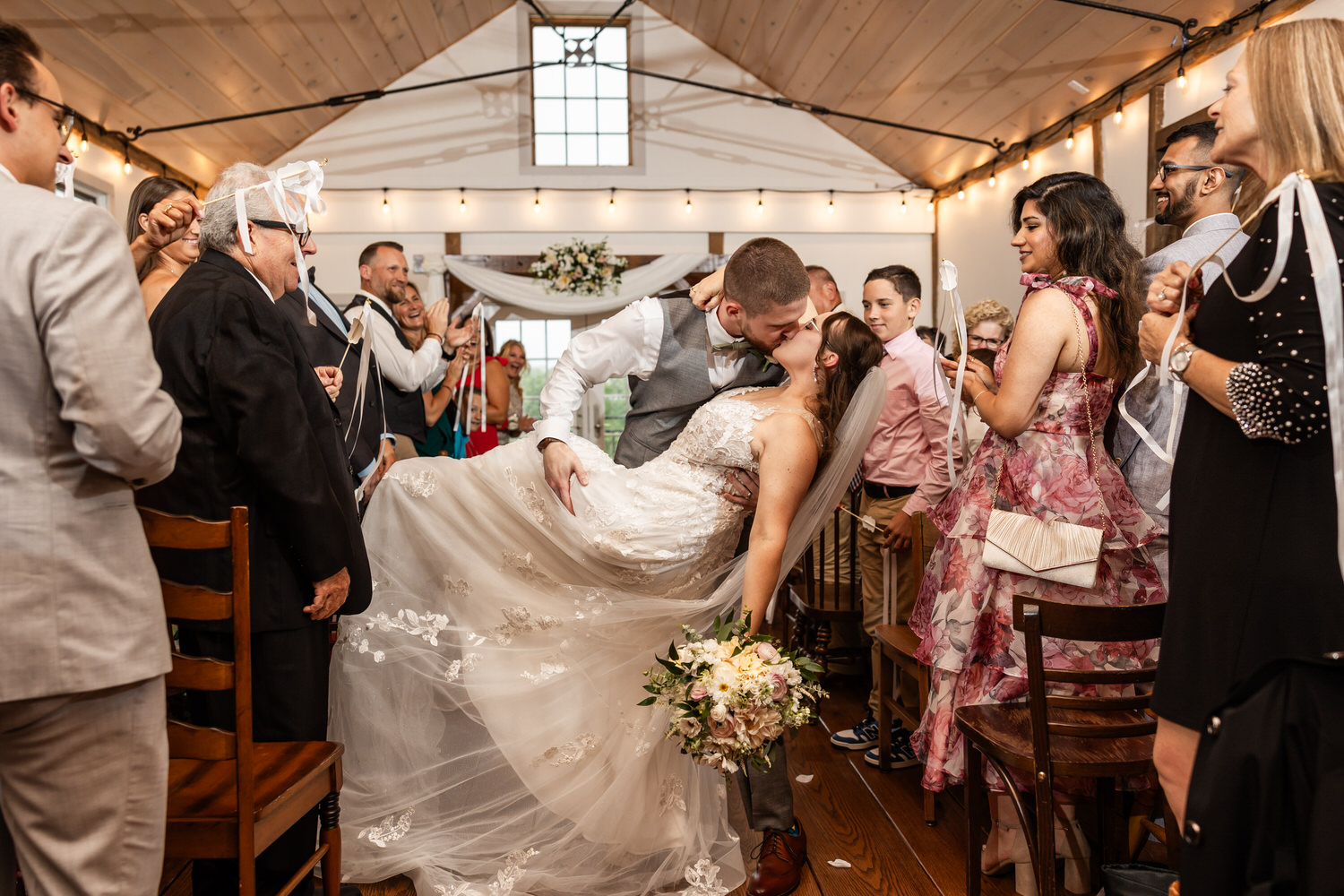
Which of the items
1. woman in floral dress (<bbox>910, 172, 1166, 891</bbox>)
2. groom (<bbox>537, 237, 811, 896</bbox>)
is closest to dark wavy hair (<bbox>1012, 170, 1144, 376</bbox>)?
woman in floral dress (<bbox>910, 172, 1166, 891</bbox>)

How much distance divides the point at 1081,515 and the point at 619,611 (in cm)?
124

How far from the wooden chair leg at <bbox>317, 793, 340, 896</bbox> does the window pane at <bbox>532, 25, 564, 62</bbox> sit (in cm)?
889

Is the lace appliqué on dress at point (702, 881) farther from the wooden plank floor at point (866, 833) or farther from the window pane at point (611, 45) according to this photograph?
the window pane at point (611, 45)

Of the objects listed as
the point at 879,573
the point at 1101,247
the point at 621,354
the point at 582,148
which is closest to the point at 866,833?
the point at 879,573

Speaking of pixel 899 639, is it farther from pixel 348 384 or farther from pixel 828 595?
pixel 348 384

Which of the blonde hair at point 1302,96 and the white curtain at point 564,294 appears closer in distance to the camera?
the blonde hair at point 1302,96

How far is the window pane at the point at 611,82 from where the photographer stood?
956 cm

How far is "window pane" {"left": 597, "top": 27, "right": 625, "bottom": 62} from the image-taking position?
373 inches

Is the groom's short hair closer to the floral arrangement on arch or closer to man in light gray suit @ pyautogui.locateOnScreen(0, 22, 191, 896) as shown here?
man in light gray suit @ pyautogui.locateOnScreen(0, 22, 191, 896)

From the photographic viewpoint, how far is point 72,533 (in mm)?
1328

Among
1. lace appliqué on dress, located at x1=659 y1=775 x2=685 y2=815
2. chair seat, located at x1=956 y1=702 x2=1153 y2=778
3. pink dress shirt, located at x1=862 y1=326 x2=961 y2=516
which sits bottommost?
lace appliqué on dress, located at x1=659 y1=775 x2=685 y2=815

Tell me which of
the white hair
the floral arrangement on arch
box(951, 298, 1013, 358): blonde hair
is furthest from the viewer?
the floral arrangement on arch

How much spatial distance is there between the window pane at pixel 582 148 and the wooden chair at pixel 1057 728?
8.30 meters

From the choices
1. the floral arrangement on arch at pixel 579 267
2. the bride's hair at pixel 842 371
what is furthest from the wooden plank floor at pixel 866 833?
the floral arrangement on arch at pixel 579 267
